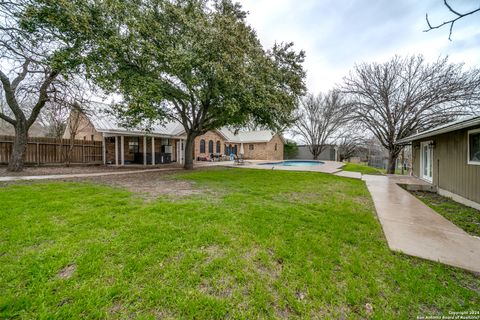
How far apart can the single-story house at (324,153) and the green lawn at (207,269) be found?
22989mm

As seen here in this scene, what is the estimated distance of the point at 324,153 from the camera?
84.2 feet

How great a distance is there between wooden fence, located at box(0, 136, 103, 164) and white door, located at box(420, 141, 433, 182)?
64.6ft

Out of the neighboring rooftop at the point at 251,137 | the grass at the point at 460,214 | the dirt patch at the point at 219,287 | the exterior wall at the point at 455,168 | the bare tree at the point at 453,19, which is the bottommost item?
the grass at the point at 460,214

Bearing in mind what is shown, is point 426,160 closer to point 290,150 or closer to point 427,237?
point 427,237

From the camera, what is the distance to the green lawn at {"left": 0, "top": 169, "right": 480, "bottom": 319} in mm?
1804

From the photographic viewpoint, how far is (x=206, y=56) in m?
7.60

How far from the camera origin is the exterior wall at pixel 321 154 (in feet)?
83.4

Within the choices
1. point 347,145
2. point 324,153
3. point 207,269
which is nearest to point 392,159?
point 347,145

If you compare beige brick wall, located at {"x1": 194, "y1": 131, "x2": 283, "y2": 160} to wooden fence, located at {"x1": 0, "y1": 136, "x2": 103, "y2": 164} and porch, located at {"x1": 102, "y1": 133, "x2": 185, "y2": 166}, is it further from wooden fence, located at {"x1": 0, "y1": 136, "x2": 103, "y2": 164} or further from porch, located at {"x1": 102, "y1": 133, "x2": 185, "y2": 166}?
wooden fence, located at {"x1": 0, "y1": 136, "x2": 103, "y2": 164}

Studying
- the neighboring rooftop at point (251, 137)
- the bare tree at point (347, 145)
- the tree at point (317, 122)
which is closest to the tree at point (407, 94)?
the bare tree at point (347, 145)

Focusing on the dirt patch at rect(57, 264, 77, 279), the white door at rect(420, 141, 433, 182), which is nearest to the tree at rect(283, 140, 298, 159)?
the white door at rect(420, 141, 433, 182)

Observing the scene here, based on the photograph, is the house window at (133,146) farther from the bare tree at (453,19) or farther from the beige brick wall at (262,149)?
the bare tree at (453,19)

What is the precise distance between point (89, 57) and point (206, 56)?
3.93 m

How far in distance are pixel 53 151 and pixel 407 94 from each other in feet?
74.9
